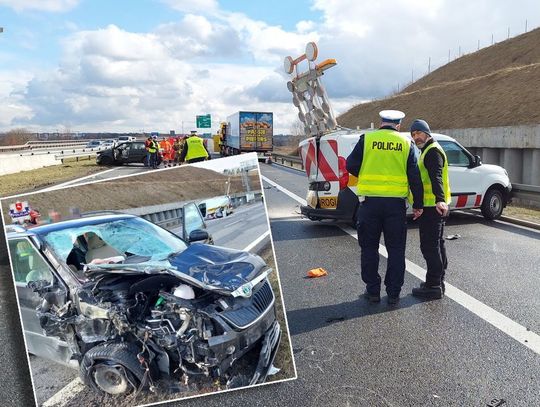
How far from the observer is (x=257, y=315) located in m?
2.72

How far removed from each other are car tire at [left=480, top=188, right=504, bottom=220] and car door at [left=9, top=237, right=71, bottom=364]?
382 inches

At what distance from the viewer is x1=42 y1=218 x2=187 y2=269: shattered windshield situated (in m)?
2.46

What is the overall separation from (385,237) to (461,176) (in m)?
5.38

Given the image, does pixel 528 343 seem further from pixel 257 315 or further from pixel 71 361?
pixel 71 361

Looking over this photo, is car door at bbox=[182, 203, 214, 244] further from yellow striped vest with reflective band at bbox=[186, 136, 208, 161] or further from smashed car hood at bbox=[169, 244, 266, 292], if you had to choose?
yellow striped vest with reflective band at bbox=[186, 136, 208, 161]

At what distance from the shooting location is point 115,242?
2.54 m

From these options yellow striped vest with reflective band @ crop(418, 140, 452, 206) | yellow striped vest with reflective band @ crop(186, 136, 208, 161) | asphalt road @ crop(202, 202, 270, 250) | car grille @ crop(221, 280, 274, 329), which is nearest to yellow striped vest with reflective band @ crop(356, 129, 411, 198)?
yellow striped vest with reflective band @ crop(418, 140, 452, 206)

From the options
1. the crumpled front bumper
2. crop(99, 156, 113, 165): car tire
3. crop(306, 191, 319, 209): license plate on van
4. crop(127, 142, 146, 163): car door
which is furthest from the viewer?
crop(127, 142, 146, 163): car door

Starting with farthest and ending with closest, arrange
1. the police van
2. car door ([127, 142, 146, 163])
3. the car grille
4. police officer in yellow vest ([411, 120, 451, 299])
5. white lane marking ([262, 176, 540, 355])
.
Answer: car door ([127, 142, 146, 163])
the police van
police officer in yellow vest ([411, 120, 451, 299])
white lane marking ([262, 176, 540, 355])
the car grille

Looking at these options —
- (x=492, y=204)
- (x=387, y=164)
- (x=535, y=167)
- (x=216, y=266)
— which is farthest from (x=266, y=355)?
(x=535, y=167)

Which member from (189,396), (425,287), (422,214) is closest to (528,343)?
(425,287)

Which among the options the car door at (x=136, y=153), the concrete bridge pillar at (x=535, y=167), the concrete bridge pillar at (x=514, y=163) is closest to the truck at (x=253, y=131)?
the car door at (x=136, y=153)

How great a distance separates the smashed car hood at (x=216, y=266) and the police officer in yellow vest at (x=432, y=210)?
3420 millimetres

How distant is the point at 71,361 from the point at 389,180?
3.85 metres
